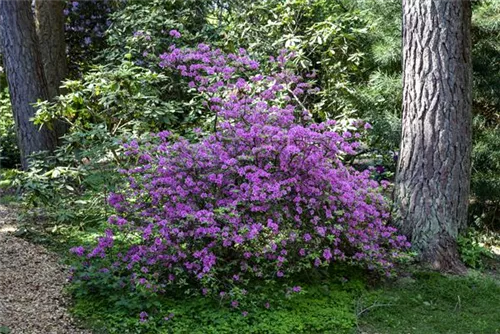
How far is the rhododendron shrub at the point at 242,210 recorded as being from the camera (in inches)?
Result: 144

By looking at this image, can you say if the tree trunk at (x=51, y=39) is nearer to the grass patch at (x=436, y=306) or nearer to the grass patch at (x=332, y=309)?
the grass patch at (x=332, y=309)

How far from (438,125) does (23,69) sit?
442cm

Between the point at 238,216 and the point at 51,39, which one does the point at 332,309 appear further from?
the point at 51,39

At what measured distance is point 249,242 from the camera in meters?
3.81

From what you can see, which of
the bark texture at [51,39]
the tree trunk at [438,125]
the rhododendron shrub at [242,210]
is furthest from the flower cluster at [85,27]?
the tree trunk at [438,125]

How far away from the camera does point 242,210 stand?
379 cm

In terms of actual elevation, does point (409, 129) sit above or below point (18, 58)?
below

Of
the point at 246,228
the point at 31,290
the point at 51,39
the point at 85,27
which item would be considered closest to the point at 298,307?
the point at 246,228

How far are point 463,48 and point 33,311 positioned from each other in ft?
12.4

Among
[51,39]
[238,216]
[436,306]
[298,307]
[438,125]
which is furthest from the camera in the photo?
[51,39]

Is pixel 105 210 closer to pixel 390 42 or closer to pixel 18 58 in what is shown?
pixel 18 58

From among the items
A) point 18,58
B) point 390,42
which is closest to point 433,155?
point 390,42

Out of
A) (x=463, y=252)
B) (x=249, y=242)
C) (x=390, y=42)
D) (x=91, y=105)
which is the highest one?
(x=390, y=42)

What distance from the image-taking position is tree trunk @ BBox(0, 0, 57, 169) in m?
6.11
